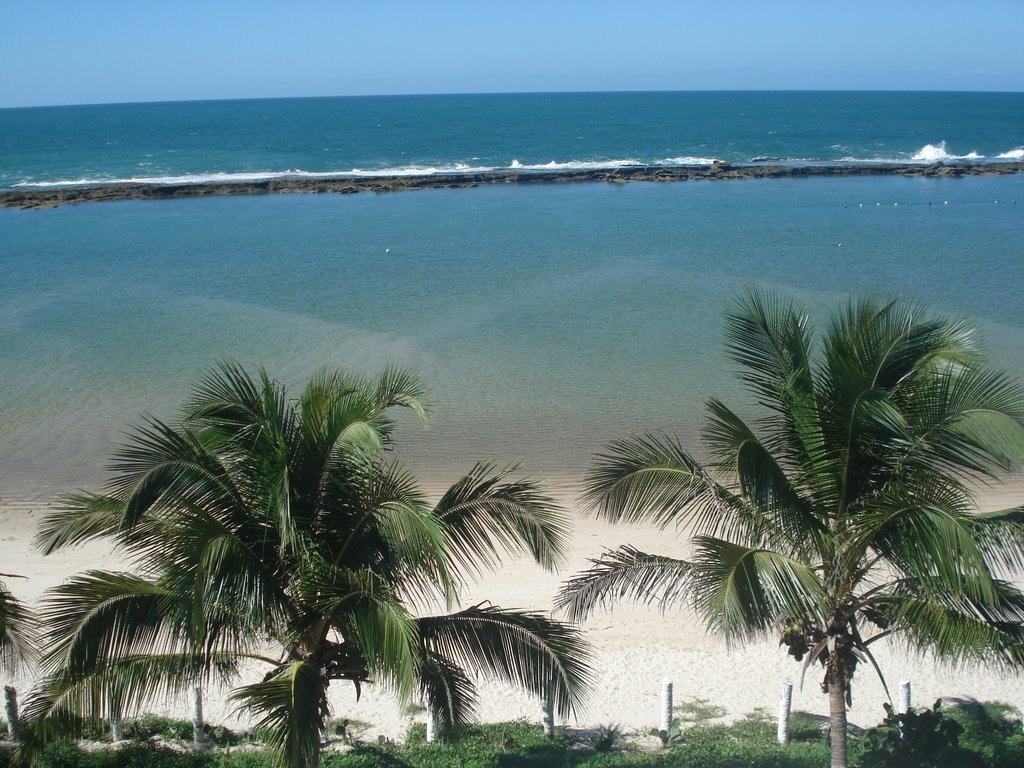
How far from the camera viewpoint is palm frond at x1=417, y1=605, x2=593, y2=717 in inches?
231

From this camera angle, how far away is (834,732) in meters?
6.68

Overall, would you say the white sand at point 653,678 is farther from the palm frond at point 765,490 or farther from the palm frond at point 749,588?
the palm frond at point 749,588

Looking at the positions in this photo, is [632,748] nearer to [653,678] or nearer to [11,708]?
[653,678]

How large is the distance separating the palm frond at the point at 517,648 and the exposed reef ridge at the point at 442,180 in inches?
1923

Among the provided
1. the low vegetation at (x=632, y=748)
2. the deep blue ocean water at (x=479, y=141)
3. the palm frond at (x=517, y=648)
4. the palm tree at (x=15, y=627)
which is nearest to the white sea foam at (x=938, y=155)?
the deep blue ocean water at (x=479, y=141)

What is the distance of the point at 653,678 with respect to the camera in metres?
9.72

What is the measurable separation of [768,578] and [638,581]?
1.20 m

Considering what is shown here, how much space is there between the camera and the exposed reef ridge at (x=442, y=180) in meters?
50.8

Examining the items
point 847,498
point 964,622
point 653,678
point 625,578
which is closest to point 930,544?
point 964,622

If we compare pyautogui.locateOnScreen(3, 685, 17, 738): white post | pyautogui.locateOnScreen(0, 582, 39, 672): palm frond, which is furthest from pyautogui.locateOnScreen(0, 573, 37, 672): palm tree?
pyautogui.locateOnScreen(3, 685, 17, 738): white post

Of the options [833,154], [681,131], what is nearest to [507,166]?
[833,154]

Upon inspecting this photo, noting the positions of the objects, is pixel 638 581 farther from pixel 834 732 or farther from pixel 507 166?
pixel 507 166

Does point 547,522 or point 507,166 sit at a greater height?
point 507,166

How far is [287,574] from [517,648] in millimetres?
1521
